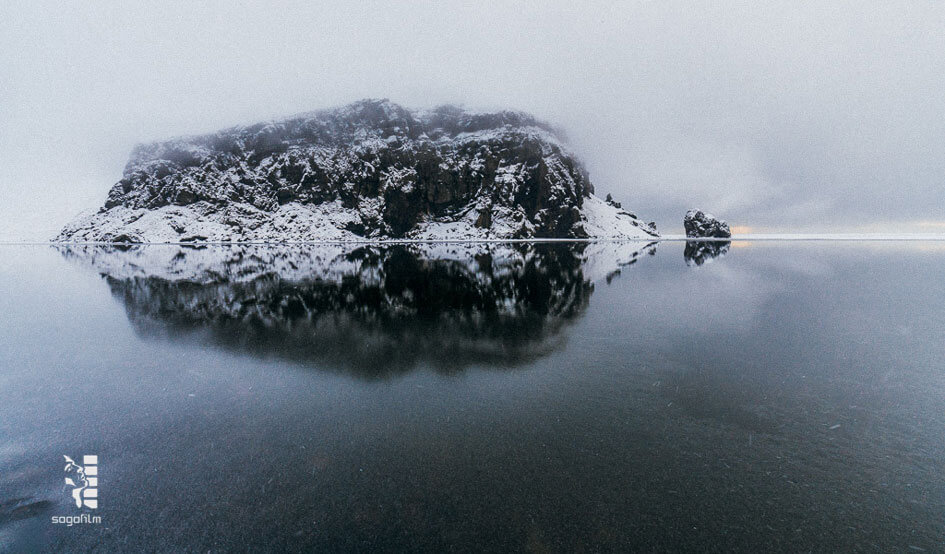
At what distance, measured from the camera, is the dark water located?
4797mm

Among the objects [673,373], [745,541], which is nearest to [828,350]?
[673,373]

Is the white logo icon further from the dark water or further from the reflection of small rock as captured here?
the reflection of small rock

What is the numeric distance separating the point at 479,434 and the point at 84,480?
6633 mm

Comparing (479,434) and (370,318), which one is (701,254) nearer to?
(370,318)

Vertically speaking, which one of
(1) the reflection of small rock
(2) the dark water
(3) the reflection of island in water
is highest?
(1) the reflection of small rock

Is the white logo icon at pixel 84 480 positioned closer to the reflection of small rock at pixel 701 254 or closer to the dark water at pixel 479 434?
the dark water at pixel 479 434

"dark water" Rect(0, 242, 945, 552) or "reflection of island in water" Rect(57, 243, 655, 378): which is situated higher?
"reflection of island in water" Rect(57, 243, 655, 378)

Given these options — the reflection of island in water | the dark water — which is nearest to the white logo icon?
the dark water

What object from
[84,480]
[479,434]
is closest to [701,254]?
[479,434]

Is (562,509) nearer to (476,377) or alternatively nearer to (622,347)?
(476,377)

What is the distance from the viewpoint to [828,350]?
40.2 feet

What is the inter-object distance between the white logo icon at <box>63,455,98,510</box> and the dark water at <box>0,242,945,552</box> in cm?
15

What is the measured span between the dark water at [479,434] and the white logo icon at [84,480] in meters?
0.15

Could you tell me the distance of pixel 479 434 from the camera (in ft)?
22.8
